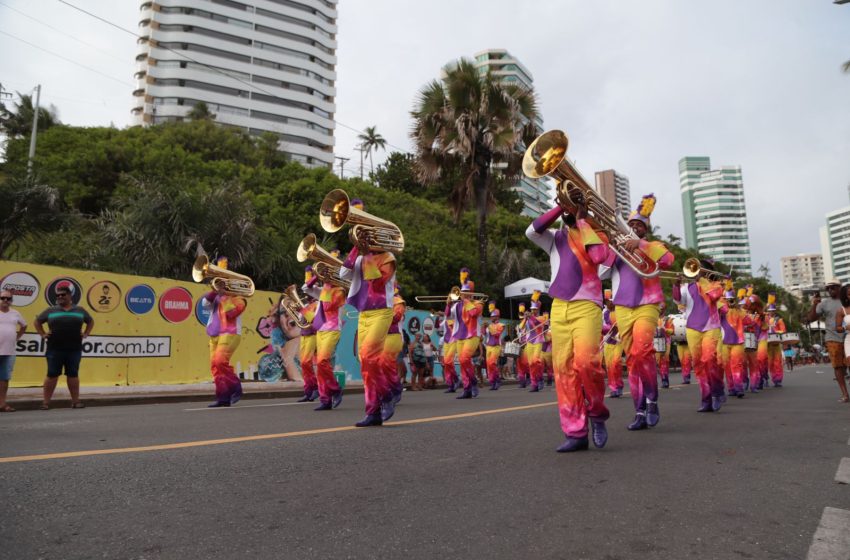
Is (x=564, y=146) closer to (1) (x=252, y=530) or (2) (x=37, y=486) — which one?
(1) (x=252, y=530)

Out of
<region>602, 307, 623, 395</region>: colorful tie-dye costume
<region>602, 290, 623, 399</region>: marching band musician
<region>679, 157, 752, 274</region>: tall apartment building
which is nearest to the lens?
<region>602, 307, 623, 395</region>: colorful tie-dye costume

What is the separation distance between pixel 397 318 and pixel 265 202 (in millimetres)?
17102

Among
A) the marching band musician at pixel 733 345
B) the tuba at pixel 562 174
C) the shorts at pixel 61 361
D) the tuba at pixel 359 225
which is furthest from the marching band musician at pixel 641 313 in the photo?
the shorts at pixel 61 361

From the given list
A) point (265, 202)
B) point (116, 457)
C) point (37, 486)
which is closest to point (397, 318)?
point (116, 457)

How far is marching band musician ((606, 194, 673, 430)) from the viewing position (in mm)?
6625

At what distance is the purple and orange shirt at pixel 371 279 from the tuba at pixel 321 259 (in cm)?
106

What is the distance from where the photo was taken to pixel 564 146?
16.5 feet

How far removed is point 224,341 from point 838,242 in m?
213

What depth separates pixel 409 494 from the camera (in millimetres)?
3232

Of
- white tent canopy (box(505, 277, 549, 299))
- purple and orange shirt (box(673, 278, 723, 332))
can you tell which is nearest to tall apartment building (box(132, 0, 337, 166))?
white tent canopy (box(505, 277, 549, 299))

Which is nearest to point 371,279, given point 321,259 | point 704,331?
point 321,259

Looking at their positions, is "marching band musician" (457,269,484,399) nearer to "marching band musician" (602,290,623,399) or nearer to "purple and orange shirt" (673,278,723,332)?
"marching band musician" (602,290,623,399)

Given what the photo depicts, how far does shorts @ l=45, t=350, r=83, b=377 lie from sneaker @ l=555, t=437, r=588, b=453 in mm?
8105

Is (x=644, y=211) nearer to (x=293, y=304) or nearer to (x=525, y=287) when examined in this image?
(x=293, y=304)
